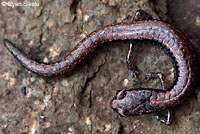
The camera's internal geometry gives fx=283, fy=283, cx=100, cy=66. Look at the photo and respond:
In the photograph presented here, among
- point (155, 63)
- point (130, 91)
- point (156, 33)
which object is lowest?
point (130, 91)

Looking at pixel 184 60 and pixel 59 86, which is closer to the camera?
pixel 184 60

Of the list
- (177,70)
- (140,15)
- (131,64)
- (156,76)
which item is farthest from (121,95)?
(140,15)

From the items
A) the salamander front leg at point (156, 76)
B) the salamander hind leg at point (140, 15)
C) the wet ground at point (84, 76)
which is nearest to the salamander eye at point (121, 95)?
the wet ground at point (84, 76)

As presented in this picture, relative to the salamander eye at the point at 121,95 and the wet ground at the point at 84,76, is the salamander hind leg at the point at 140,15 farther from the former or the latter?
the salamander eye at the point at 121,95

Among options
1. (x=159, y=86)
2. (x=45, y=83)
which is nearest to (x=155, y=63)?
(x=159, y=86)

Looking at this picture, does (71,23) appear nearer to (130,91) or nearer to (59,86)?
(59,86)

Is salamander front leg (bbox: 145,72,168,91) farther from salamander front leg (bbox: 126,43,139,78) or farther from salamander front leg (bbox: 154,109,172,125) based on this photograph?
salamander front leg (bbox: 154,109,172,125)

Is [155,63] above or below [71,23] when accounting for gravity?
below
